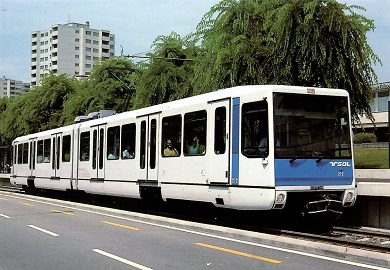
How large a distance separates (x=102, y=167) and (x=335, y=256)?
12525 mm

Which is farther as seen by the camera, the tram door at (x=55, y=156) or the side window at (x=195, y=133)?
the tram door at (x=55, y=156)

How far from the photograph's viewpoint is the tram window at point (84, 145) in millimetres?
21944

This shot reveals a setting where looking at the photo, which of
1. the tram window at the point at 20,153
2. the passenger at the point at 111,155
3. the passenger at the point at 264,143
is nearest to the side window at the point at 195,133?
the passenger at the point at 264,143

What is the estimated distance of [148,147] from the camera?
16.9 meters

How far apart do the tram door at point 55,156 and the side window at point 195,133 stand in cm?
1206

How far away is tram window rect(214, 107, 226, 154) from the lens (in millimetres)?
13199

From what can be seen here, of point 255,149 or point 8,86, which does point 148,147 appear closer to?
point 255,149

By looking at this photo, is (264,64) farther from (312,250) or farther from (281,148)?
(312,250)

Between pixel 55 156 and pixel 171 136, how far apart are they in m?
11.7

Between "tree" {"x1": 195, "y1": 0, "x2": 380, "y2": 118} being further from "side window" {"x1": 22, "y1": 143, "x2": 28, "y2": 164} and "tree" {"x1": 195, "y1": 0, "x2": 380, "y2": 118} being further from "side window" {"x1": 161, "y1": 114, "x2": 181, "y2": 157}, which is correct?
"side window" {"x1": 22, "y1": 143, "x2": 28, "y2": 164}

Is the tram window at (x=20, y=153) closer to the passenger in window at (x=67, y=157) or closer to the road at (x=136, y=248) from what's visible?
the passenger in window at (x=67, y=157)

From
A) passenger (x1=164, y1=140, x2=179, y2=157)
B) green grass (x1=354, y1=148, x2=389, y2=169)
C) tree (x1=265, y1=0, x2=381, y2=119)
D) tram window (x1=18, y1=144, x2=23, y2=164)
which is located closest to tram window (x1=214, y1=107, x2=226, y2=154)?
passenger (x1=164, y1=140, x2=179, y2=157)

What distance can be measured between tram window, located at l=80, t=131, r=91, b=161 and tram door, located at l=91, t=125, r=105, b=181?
633 mm

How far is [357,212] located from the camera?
14148 mm
